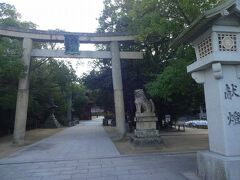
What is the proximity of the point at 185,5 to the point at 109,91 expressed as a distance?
14.6 m

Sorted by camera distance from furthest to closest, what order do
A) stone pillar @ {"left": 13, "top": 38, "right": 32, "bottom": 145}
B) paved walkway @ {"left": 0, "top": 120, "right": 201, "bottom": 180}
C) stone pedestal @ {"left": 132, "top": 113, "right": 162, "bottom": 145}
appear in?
stone pillar @ {"left": 13, "top": 38, "right": 32, "bottom": 145}, stone pedestal @ {"left": 132, "top": 113, "right": 162, "bottom": 145}, paved walkway @ {"left": 0, "top": 120, "right": 201, "bottom": 180}

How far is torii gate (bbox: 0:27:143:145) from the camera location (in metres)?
17.5

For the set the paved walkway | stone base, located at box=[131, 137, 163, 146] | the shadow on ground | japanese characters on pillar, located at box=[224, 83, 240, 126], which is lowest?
the paved walkway

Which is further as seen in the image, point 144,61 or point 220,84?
point 144,61

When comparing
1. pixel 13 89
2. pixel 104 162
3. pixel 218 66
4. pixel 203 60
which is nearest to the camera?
pixel 218 66

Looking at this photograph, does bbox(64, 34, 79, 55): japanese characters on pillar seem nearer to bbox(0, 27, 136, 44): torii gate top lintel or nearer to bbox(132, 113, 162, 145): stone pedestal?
bbox(0, 27, 136, 44): torii gate top lintel

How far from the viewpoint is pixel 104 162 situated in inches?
409

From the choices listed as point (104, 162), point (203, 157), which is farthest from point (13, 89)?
point (203, 157)

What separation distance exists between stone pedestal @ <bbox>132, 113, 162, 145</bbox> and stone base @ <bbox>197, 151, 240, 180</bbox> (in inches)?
280

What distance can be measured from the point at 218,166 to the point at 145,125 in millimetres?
8550

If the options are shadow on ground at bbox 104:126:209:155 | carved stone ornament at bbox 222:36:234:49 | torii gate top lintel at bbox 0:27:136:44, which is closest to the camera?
carved stone ornament at bbox 222:36:234:49

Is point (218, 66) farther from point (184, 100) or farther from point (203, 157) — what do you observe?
point (184, 100)


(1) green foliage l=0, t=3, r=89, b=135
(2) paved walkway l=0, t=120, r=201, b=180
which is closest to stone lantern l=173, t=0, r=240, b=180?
(2) paved walkway l=0, t=120, r=201, b=180

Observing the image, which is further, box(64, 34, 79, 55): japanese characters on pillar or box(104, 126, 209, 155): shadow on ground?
box(64, 34, 79, 55): japanese characters on pillar
